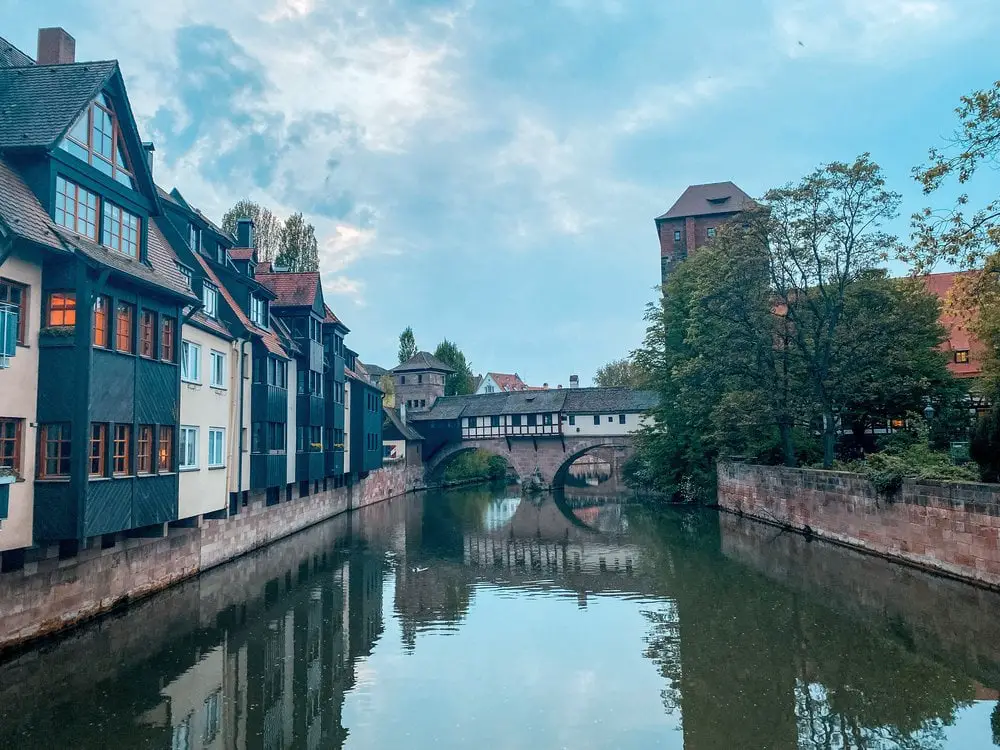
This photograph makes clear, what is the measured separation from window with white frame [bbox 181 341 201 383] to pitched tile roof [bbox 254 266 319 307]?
29.9 feet

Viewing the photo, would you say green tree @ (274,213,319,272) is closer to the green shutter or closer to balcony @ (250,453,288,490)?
balcony @ (250,453,288,490)

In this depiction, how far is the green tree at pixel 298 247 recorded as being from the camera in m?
47.1

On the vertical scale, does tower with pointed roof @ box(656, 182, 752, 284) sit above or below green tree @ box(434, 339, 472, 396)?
above

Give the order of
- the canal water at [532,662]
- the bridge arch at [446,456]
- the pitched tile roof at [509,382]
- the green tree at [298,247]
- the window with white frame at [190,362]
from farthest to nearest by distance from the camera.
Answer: the pitched tile roof at [509,382] → the bridge arch at [446,456] → the green tree at [298,247] → the window with white frame at [190,362] → the canal water at [532,662]

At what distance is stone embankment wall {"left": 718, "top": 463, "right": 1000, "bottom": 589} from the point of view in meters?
14.5

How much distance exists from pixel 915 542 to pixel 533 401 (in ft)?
125

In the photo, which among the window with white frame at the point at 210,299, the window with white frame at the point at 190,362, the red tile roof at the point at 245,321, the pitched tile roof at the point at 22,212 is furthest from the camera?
the red tile roof at the point at 245,321

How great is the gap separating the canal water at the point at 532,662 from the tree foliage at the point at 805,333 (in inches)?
321

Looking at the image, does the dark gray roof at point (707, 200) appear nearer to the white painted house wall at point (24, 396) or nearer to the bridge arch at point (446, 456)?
the bridge arch at point (446, 456)

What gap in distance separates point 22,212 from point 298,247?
1433 inches

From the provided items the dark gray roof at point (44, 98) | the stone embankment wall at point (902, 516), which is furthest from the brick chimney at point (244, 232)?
the stone embankment wall at point (902, 516)

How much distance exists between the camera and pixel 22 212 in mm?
12117

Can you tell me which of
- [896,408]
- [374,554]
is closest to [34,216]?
[374,554]

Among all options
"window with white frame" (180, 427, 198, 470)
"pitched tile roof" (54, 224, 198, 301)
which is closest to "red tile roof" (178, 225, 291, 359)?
"pitched tile roof" (54, 224, 198, 301)
